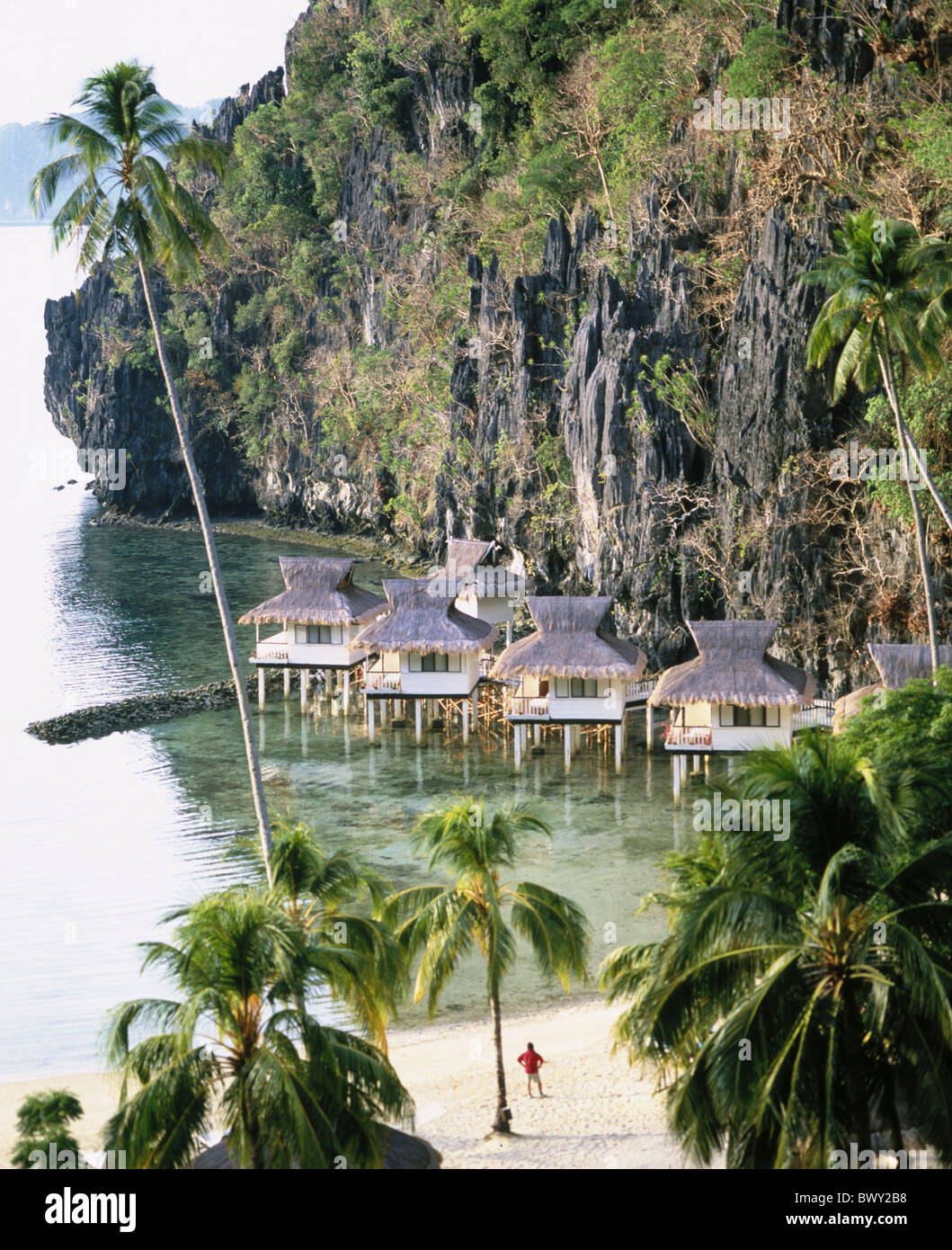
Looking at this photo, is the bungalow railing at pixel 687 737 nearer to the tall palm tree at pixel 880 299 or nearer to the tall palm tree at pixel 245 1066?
the tall palm tree at pixel 880 299

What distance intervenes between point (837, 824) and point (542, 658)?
82.8ft

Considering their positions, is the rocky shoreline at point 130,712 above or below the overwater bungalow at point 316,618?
below

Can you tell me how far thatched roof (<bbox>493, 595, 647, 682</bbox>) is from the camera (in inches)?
1614

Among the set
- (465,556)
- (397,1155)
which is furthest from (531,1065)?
(465,556)

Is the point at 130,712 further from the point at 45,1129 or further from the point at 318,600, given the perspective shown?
the point at 45,1129

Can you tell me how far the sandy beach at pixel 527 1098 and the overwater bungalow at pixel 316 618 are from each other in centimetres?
2228

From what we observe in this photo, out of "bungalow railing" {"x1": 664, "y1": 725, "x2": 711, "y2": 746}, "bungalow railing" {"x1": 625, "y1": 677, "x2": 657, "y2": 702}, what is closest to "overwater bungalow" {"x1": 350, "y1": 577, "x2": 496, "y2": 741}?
"bungalow railing" {"x1": 625, "y1": 677, "x2": 657, "y2": 702}

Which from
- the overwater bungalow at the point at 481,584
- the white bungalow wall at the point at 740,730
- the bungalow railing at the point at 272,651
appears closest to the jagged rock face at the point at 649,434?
the overwater bungalow at the point at 481,584

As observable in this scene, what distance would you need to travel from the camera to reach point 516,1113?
2233cm

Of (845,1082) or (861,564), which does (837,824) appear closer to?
(845,1082)

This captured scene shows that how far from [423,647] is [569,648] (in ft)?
16.2

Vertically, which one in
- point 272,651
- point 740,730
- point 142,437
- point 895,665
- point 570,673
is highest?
point 142,437

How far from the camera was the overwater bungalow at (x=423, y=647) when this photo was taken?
43.9 meters

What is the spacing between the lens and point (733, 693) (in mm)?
38562
